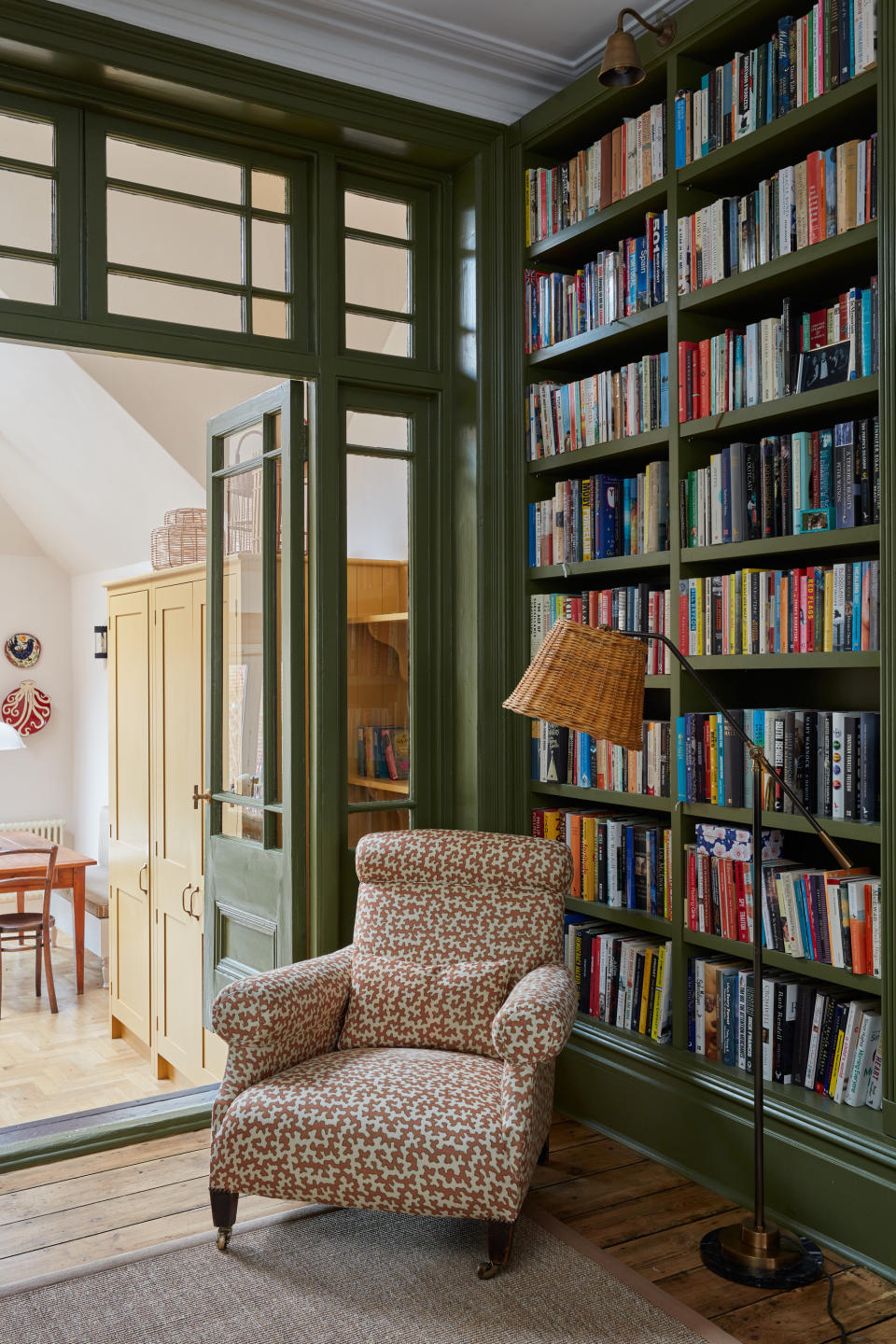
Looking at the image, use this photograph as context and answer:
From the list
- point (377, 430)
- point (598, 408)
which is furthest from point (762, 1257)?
point (377, 430)

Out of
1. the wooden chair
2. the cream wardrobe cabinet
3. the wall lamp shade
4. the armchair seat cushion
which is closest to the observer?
the armchair seat cushion

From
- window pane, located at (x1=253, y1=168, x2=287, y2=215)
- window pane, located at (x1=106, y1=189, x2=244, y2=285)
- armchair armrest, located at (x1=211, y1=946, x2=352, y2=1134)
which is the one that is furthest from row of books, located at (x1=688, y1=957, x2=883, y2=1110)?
window pane, located at (x1=253, y1=168, x2=287, y2=215)

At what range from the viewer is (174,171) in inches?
122

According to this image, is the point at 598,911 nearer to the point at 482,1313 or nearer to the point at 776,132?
the point at 482,1313

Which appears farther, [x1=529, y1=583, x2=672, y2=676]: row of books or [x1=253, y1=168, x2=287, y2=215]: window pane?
[x1=253, y1=168, x2=287, y2=215]: window pane

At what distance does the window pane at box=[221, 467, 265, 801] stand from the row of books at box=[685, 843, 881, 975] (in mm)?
1391

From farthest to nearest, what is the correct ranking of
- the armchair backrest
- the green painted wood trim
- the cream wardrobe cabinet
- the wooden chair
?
the wooden chair, the cream wardrobe cabinet, the armchair backrest, the green painted wood trim

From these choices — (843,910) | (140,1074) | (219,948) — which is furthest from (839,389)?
(140,1074)

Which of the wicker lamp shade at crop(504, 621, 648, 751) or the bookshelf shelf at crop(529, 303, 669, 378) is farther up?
the bookshelf shelf at crop(529, 303, 669, 378)

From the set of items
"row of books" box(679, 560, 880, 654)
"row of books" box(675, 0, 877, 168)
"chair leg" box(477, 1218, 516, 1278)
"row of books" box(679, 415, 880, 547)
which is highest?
"row of books" box(675, 0, 877, 168)

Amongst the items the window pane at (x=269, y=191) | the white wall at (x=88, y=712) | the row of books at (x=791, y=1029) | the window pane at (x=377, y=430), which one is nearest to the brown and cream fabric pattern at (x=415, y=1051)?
the row of books at (x=791, y=1029)

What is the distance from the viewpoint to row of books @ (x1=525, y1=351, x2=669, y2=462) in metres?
2.95

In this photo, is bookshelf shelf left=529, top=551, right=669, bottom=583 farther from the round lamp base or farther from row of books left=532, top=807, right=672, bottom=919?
the round lamp base

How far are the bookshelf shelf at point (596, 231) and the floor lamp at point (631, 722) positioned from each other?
127 centimetres
